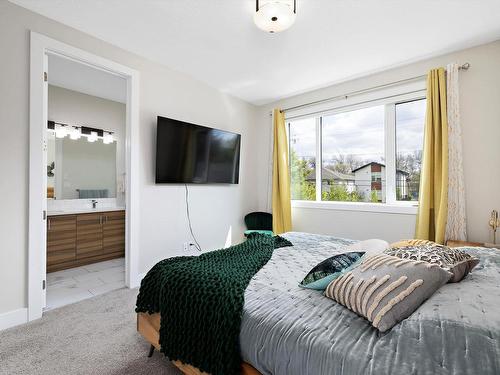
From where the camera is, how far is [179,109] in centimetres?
326

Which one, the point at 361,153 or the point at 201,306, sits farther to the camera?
the point at 361,153

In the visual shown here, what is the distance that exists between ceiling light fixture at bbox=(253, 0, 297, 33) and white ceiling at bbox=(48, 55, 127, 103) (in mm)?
1997

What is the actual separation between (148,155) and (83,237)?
5.63 feet

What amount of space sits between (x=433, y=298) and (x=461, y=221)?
213 centimetres

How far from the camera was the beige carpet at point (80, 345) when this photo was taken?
5.19 feet

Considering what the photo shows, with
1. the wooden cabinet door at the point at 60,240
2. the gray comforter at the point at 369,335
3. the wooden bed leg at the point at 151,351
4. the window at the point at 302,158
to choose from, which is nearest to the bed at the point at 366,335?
the gray comforter at the point at 369,335

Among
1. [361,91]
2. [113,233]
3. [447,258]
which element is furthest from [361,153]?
[113,233]

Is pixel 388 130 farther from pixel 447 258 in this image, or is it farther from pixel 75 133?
pixel 75 133

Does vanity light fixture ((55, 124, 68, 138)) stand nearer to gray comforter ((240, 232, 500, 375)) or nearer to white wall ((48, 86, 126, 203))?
white wall ((48, 86, 126, 203))

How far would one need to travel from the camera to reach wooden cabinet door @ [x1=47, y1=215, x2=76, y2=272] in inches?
127

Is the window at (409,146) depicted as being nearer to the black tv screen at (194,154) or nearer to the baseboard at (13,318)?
the black tv screen at (194,154)

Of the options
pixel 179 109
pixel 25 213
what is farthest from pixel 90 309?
pixel 179 109

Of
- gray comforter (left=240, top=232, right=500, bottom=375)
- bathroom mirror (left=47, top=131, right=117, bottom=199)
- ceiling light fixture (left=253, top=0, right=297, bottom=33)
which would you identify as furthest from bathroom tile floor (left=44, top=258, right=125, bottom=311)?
ceiling light fixture (left=253, top=0, right=297, bottom=33)

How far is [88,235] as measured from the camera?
361 centimetres
